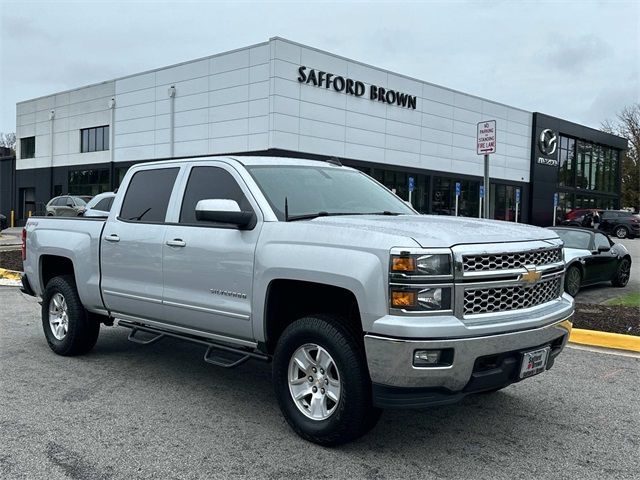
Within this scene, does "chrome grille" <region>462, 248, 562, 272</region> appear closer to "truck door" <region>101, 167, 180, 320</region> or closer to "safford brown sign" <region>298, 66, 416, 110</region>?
"truck door" <region>101, 167, 180, 320</region>

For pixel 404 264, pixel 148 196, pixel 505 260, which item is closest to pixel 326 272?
pixel 404 264

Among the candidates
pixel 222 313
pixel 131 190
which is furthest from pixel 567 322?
pixel 131 190

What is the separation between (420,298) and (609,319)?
5753 mm

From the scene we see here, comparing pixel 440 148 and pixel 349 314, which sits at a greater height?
pixel 440 148

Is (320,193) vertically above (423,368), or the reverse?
(320,193)

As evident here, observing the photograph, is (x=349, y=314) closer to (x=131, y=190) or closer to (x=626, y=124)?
(x=131, y=190)

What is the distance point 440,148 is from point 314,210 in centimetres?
3211

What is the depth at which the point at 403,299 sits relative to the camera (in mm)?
3494

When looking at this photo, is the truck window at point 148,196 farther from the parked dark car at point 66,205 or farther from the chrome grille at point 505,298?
the parked dark car at point 66,205

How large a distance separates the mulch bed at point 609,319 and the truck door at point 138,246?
542cm

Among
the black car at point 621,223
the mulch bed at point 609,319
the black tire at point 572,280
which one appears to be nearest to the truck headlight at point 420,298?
the mulch bed at point 609,319

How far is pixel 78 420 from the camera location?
172 inches

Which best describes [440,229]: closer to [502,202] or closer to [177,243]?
[177,243]

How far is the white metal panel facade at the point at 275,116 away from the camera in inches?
1053
